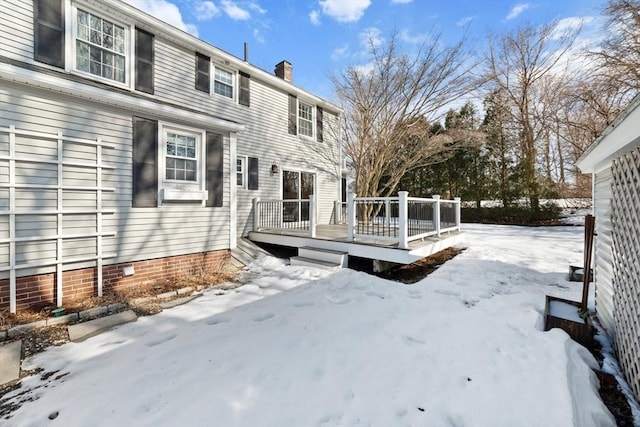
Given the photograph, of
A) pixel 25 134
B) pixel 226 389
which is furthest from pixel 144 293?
pixel 226 389

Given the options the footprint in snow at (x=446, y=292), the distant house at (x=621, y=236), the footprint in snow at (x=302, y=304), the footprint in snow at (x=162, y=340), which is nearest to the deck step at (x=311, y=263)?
the footprint in snow at (x=302, y=304)

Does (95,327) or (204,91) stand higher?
(204,91)

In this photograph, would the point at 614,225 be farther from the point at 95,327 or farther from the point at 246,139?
the point at 246,139

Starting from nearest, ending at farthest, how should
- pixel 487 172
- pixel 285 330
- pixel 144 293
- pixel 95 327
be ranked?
1. pixel 285 330
2. pixel 95 327
3. pixel 144 293
4. pixel 487 172

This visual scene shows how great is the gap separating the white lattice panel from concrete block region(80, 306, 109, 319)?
19.5ft

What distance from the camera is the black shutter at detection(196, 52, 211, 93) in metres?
7.43

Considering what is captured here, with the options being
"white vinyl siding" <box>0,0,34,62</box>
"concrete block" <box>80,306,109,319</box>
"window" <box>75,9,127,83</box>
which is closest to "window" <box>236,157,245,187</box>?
"window" <box>75,9,127,83</box>

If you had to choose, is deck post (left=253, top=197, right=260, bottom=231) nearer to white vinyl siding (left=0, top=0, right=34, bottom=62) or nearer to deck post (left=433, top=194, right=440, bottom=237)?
deck post (left=433, top=194, right=440, bottom=237)

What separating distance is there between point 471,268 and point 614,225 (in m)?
3.09

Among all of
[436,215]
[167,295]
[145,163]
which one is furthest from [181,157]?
[436,215]

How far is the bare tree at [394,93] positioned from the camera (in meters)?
9.18

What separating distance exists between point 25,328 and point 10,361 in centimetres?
86

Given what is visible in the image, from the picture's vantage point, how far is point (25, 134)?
4133mm

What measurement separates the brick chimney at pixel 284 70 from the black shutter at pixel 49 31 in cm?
619
